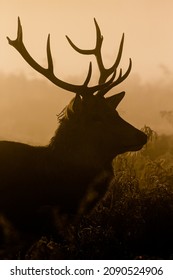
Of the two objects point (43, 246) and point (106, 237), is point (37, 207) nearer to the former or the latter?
point (43, 246)

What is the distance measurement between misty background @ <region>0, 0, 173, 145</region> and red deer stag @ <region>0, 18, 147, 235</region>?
537 mm

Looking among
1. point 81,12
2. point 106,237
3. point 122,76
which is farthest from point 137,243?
point 81,12

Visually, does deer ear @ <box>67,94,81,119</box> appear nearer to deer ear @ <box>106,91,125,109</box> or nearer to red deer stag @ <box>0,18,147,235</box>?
red deer stag @ <box>0,18,147,235</box>

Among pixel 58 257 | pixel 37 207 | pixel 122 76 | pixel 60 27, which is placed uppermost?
pixel 60 27

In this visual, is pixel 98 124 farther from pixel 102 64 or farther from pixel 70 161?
pixel 102 64

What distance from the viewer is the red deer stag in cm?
360

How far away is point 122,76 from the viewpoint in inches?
148

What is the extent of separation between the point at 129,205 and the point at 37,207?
2.68 ft

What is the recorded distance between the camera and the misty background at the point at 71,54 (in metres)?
4.37

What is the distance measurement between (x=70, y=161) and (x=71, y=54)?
1158 mm

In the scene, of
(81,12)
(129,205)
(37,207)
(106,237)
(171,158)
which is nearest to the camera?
(37,207)

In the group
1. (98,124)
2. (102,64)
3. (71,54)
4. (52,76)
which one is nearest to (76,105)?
(98,124)

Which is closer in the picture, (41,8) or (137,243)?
(137,243)

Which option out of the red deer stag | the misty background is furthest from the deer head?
the misty background
